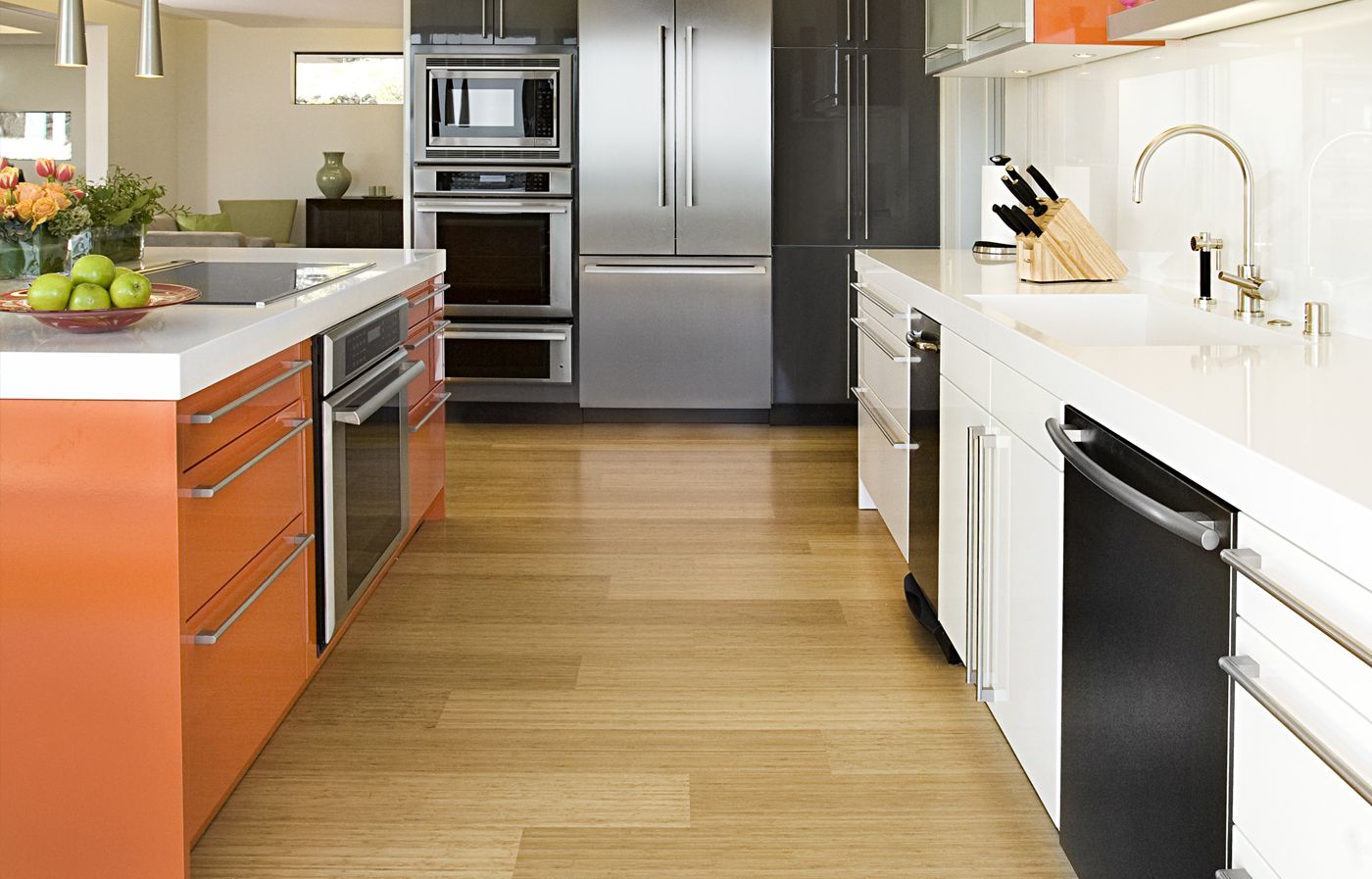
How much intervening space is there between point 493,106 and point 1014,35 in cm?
326

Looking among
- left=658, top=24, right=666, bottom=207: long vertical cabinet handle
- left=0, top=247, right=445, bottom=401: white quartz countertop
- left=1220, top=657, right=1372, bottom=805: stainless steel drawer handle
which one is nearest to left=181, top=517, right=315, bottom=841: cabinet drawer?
left=0, top=247, right=445, bottom=401: white quartz countertop

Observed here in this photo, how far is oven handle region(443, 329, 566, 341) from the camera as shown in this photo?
6203 millimetres

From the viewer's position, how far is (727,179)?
6.05 metres

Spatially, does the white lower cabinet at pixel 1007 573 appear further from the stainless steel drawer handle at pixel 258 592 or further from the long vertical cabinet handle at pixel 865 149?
the long vertical cabinet handle at pixel 865 149

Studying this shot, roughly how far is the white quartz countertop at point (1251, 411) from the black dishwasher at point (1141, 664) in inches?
1.9

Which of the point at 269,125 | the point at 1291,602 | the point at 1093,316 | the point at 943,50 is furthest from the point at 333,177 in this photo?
the point at 1291,602

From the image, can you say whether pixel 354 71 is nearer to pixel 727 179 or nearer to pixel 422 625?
pixel 727 179

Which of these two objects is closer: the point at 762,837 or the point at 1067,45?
the point at 762,837

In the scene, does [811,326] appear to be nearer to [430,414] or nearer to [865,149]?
[865,149]

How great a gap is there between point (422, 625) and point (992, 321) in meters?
1.69

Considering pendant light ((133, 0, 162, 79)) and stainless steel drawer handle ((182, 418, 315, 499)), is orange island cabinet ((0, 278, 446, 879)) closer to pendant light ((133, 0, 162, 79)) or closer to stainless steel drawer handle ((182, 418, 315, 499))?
stainless steel drawer handle ((182, 418, 315, 499))

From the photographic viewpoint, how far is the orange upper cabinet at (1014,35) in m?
3.20

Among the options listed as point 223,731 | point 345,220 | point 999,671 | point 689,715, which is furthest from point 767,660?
point 345,220

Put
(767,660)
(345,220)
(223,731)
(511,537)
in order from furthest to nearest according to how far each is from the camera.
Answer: (345,220) < (511,537) < (767,660) < (223,731)
